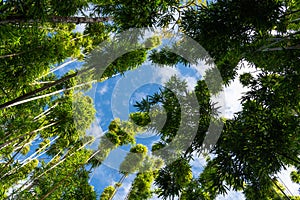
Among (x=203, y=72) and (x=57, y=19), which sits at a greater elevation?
(x=203, y=72)

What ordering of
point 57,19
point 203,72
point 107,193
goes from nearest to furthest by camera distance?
1. point 57,19
2. point 203,72
3. point 107,193

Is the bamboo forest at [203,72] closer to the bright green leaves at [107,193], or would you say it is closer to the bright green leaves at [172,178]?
the bright green leaves at [172,178]

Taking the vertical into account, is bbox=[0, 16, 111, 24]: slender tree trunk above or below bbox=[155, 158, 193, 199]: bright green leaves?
above

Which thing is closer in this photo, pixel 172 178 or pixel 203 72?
pixel 172 178

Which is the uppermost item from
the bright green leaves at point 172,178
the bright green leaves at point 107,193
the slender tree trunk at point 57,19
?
the bright green leaves at point 107,193

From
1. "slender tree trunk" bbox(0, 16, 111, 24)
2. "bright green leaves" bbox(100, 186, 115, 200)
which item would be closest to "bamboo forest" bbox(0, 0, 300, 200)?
"slender tree trunk" bbox(0, 16, 111, 24)

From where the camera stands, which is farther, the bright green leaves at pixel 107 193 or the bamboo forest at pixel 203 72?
the bright green leaves at pixel 107 193

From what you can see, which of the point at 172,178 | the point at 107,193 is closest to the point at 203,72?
the point at 172,178

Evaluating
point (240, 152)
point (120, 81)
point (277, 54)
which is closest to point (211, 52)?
point (277, 54)

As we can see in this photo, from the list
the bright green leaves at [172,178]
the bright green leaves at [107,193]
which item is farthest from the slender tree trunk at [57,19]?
the bright green leaves at [107,193]

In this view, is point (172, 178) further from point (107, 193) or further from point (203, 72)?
point (107, 193)

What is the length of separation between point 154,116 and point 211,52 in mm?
1762

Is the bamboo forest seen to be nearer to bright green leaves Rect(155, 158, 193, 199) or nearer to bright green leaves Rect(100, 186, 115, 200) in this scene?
bright green leaves Rect(155, 158, 193, 199)

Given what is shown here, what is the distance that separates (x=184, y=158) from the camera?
162 inches
